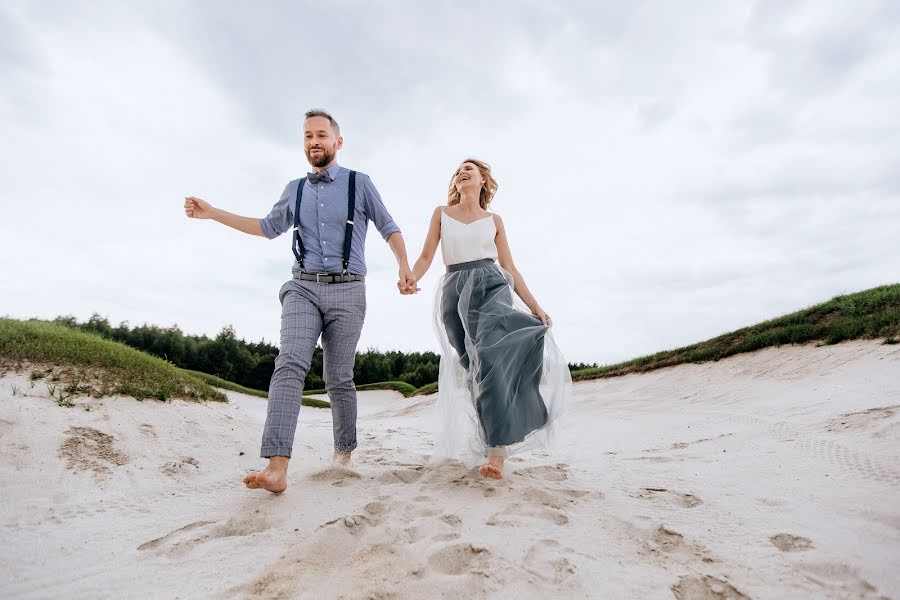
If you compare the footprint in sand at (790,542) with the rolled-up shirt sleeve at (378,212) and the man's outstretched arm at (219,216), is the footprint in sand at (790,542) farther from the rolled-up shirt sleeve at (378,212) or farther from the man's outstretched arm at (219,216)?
the man's outstretched arm at (219,216)

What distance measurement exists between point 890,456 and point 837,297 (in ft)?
29.0

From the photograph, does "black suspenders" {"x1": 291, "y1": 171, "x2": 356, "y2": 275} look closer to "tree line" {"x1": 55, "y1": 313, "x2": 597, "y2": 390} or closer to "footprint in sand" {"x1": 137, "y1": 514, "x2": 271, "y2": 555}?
"footprint in sand" {"x1": 137, "y1": 514, "x2": 271, "y2": 555}

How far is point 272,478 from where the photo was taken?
11.0 feet

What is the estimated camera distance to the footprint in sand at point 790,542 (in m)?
2.50

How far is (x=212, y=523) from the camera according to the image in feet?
9.92

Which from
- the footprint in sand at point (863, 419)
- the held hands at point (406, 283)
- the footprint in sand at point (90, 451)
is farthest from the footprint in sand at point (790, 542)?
the footprint in sand at point (90, 451)

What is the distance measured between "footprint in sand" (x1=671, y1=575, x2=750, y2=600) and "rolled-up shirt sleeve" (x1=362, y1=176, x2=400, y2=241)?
3026mm

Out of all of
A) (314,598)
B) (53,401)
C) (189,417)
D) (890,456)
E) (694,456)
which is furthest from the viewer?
(189,417)

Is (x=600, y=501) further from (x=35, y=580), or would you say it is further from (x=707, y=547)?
(x=35, y=580)

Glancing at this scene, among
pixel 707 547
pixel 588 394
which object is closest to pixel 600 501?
pixel 707 547

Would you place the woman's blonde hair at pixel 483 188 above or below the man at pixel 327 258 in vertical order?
above

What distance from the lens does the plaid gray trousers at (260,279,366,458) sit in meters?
3.50

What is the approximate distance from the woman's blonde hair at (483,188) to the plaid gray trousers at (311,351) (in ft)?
3.69

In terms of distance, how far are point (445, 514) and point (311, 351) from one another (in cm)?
151
